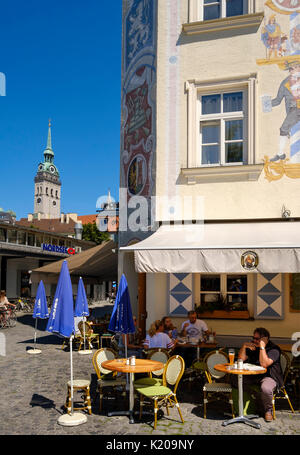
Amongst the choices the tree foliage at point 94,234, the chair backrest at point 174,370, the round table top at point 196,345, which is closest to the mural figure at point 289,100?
the round table top at point 196,345

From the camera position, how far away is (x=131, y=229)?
41.1 ft

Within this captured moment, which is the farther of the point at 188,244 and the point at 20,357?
the point at 20,357

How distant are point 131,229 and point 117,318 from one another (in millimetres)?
4602

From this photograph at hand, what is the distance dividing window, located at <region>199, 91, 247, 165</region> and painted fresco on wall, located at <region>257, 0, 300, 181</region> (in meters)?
0.69

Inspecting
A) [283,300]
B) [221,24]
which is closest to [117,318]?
[283,300]

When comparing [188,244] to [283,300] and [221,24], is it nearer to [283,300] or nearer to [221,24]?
[283,300]

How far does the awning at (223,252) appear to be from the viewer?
7.25 metres

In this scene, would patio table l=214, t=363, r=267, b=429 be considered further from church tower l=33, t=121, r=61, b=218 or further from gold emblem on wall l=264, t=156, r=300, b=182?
church tower l=33, t=121, r=61, b=218

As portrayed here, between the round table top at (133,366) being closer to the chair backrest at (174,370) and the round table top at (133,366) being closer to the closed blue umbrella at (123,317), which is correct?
the chair backrest at (174,370)

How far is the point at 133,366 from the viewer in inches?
281

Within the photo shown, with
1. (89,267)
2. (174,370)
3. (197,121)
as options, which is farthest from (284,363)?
(89,267)

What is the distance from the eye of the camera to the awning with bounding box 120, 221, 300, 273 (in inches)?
285

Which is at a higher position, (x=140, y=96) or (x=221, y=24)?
(x=221, y=24)

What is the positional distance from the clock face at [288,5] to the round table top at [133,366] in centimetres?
890
